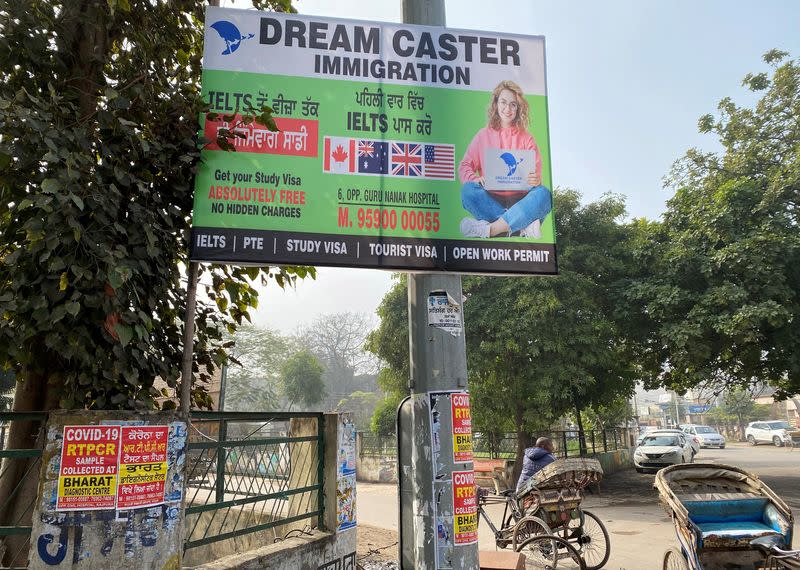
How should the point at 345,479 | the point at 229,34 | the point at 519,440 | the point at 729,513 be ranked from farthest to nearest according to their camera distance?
the point at 519,440
the point at 729,513
the point at 345,479
the point at 229,34

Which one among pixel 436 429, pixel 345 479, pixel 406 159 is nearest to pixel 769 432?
pixel 345 479

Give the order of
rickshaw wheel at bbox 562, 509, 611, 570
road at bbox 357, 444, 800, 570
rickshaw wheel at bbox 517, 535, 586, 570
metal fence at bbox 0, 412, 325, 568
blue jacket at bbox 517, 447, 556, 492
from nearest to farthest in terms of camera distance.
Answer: metal fence at bbox 0, 412, 325, 568 < rickshaw wheel at bbox 517, 535, 586, 570 < rickshaw wheel at bbox 562, 509, 611, 570 < blue jacket at bbox 517, 447, 556, 492 < road at bbox 357, 444, 800, 570

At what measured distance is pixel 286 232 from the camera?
13.6 ft

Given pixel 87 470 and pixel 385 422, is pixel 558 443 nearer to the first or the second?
pixel 385 422

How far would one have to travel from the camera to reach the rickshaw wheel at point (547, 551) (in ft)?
20.9

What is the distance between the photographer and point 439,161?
4.44 meters

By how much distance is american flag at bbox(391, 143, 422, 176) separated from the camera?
4375 millimetres

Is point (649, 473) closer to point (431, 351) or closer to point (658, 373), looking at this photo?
point (658, 373)

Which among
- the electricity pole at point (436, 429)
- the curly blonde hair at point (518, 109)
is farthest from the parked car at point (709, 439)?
the electricity pole at point (436, 429)

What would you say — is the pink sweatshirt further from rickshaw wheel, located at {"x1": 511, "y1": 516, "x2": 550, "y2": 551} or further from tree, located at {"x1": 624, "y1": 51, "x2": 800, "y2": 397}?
tree, located at {"x1": 624, "y1": 51, "x2": 800, "y2": 397}

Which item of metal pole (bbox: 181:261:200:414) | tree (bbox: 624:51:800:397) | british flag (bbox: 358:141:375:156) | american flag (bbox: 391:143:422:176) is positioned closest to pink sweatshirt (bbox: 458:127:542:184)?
american flag (bbox: 391:143:422:176)

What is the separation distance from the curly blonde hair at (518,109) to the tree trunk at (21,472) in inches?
162

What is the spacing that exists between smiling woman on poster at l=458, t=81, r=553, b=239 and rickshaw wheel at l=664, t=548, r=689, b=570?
12.3 feet

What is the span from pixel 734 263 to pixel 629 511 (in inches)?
228
